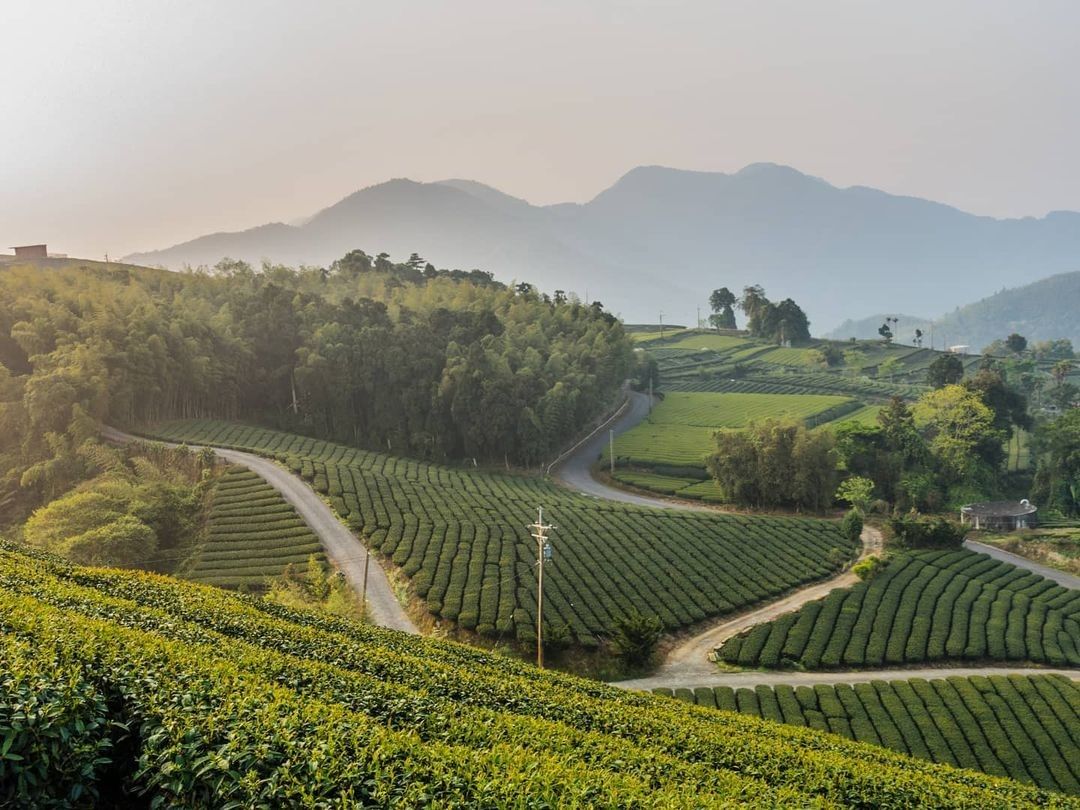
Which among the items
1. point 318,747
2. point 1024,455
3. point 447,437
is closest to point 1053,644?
point 318,747

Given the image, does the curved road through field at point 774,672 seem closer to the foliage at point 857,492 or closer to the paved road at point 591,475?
the foliage at point 857,492

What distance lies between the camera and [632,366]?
290 ft

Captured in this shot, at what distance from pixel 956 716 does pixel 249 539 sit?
1237 inches

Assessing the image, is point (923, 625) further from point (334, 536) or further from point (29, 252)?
point (29, 252)

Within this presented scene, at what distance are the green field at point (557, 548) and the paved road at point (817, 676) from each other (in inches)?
136

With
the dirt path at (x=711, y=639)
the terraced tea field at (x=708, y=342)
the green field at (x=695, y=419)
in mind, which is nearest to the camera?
the dirt path at (x=711, y=639)

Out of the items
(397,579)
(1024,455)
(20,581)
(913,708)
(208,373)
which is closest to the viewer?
(20,581)

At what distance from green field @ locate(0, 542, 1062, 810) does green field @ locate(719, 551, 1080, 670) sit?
13311 millimetres

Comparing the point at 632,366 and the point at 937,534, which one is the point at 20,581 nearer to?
the point at 937,534

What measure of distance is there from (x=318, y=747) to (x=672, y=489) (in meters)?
51.6

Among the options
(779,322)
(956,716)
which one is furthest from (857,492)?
(779,322)

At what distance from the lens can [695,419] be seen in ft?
253

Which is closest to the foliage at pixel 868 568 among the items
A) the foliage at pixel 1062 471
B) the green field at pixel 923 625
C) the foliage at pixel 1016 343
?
the green field at pixel 923 625

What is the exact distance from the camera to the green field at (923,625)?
27797 mm
